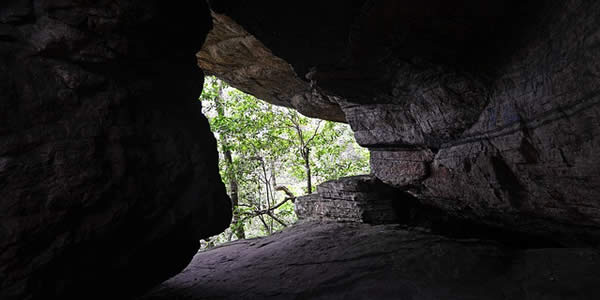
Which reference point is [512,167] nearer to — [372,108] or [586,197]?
[586,197]

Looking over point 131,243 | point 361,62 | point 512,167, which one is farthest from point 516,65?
point 131,243

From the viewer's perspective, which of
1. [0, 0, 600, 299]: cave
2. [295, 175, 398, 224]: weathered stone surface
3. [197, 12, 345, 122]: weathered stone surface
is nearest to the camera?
Answer: [0, 0, 600, 299]: cave

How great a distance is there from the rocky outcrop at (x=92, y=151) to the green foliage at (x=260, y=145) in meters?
9.88

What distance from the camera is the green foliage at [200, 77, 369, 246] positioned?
591 inches

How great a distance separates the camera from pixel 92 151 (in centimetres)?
329

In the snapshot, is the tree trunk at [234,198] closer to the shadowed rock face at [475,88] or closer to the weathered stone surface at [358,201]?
the weathered stone surface at [358,201]

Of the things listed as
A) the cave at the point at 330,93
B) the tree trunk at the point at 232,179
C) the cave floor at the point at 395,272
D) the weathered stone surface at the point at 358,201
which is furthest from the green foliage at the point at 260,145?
the cave floor at the point at 395,272

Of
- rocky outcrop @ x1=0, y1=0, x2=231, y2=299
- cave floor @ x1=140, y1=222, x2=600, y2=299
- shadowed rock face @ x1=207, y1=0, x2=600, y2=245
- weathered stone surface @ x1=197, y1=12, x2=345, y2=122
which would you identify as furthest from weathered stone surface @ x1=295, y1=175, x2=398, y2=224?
rocky outcrop @ x1=0, y1=0, x2=231, y2=299

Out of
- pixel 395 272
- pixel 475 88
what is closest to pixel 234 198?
pixel 395 272

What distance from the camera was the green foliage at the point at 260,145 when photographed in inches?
591

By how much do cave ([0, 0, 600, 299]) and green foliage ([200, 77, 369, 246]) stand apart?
25.3 feet

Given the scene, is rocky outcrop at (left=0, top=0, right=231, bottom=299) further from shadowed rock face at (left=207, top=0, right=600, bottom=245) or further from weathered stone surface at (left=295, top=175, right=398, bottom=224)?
weathered stone surface at (left=295, top=175, right=398, bottom=224)

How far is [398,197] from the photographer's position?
30.2 feet

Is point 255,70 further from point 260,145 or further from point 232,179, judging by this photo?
point 232,179
